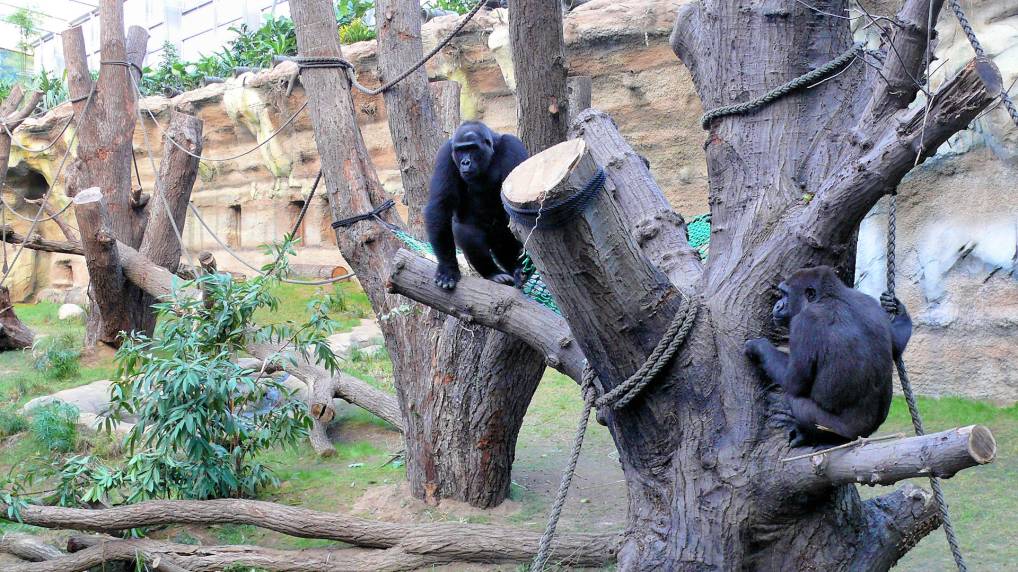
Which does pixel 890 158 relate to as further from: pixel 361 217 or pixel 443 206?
pixel 361 217

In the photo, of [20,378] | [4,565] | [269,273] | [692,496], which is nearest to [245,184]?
[20,378]

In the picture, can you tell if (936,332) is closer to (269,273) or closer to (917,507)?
(917,507)

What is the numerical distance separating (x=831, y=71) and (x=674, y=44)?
0.90 metres

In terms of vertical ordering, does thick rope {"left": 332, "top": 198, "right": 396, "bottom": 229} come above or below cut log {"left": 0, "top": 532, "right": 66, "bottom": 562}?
above

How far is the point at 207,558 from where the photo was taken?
4504 mm

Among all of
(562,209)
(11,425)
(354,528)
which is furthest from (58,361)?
(562,209)

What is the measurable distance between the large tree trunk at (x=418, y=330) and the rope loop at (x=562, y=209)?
259cm

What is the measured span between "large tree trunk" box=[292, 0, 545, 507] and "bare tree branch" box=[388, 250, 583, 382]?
1078 mm

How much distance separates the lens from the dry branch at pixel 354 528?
438 centimetres

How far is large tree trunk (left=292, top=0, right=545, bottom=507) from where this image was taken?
498cm

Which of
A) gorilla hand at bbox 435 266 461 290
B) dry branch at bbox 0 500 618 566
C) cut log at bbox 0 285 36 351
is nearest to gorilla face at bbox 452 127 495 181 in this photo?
gorilla hand at bbox 435 266 461 290

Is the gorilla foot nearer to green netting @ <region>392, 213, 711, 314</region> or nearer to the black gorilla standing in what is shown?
the black gorilla standing

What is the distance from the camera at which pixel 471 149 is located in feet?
14.2

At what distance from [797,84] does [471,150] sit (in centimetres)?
182
